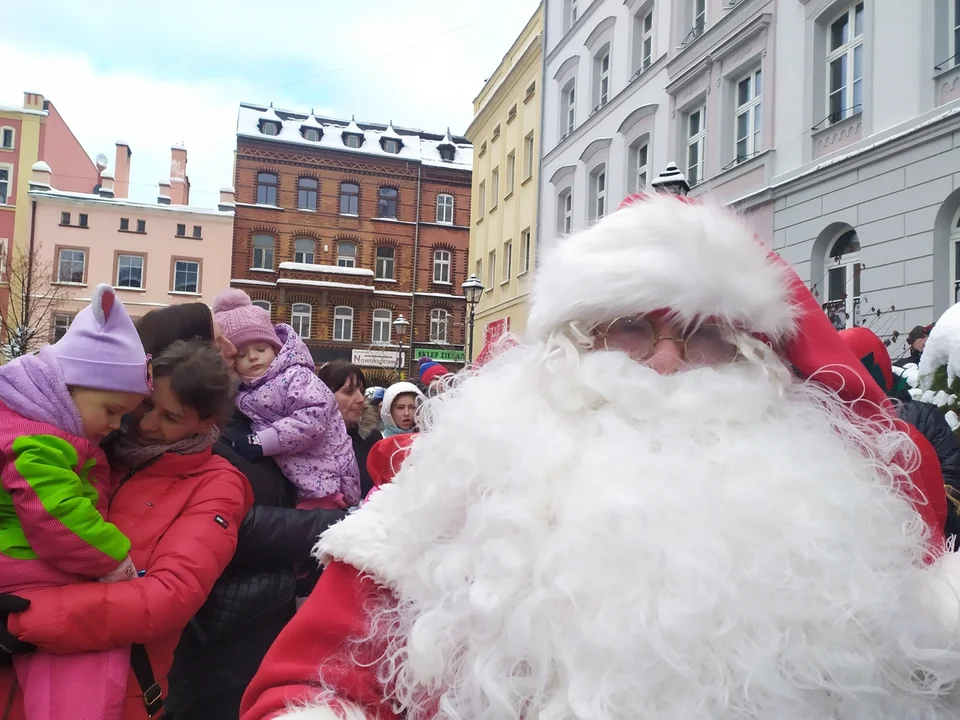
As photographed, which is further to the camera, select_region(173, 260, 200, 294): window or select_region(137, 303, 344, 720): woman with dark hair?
select_region(173, 260, 200, 294): window

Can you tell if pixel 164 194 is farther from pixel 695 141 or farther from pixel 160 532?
pixel 160 532

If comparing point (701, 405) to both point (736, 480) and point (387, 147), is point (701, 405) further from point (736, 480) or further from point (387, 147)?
point (387, 147)

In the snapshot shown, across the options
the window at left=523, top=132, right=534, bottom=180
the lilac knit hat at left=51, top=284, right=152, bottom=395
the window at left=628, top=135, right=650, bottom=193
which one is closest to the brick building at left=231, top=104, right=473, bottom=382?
the window at left=523, top=132, right=534, bottom=180

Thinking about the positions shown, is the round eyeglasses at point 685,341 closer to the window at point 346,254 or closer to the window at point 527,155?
the window at point 527,155

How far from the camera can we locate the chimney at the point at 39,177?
2669cm

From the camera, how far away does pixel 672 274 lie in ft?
4.44

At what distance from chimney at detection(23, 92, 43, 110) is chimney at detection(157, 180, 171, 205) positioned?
5153 mm

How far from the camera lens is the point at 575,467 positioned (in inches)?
48.0

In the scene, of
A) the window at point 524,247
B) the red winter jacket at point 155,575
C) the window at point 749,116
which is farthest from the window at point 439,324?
the red winter jacket at point 155,575

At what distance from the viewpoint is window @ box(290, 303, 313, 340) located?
2784 cm

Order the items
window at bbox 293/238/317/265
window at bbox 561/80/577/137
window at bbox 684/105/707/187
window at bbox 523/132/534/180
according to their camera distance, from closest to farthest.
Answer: window at bbox 684/105/707/187, window at bbox 561/80/577/137, window at bbox 523/132/534/180, window at bbox 293/238/317/265

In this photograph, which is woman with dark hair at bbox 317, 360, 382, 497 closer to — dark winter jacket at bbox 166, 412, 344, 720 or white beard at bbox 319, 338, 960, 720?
dark winter jacket at bbox 166, 412, 344, 720

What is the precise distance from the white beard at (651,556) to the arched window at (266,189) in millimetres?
29595

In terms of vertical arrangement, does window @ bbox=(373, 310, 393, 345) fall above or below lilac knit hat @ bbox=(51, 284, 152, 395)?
above
